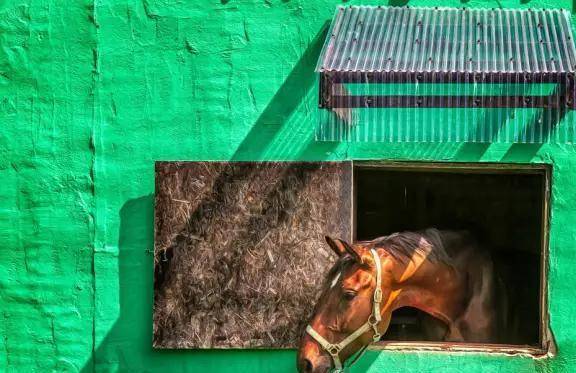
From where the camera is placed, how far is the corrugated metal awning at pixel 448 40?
221 inches

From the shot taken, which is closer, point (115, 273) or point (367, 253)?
point (367, 253)

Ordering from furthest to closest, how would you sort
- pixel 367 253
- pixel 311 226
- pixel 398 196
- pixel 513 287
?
pixel 398 196, pixel 513 287, pixel 311 226, pixel 367 253

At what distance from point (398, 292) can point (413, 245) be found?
0.30 metres

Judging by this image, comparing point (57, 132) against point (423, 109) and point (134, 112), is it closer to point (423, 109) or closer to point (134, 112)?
point (134, 112)

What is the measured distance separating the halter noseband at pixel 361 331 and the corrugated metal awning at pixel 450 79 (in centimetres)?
75

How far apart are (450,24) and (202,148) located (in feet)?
5.22

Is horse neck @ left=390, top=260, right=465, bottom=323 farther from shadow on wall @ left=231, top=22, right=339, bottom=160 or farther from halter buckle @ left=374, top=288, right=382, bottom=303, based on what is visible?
shadow on wall @ left=231, top=22, right=339, bottom=160

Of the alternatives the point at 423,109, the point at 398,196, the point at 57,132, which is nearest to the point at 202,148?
the point at 57,132

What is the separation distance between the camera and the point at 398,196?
25.9 ft

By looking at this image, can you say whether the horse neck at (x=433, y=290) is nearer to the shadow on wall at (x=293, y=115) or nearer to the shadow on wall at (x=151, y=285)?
the shadow on wall at (x=151, y=285)

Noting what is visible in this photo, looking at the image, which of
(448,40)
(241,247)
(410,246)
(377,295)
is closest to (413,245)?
(410,246)

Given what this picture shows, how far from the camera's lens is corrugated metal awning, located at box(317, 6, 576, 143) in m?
5.57

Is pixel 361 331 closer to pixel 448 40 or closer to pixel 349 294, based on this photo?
pixel 349 294

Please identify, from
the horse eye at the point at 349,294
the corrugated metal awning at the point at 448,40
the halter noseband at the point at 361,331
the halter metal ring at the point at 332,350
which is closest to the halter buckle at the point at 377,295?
the halter noseband at the point at 361,331
